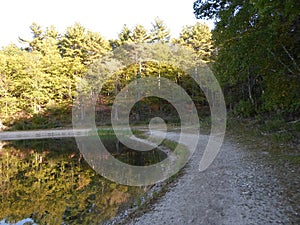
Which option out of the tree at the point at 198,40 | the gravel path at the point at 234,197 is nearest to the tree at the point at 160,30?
the tree at the point at 198,40

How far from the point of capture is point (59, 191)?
816 cm

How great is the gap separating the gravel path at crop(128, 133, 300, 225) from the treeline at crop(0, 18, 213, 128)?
22.8 m

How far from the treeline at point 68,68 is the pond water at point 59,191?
1792 centimetres

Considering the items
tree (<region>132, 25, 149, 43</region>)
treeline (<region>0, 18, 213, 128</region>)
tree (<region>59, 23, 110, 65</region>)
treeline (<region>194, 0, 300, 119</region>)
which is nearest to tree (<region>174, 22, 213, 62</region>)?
treeline (<region>0, 18, 213, 128</region>)

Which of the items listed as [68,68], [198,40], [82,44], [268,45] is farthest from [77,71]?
[268,45]

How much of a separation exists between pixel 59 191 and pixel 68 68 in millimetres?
28299

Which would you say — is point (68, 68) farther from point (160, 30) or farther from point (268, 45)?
point (268, 45)

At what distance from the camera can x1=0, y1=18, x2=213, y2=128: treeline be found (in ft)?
98.2

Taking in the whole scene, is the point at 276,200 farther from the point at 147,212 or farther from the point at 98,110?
the point at 98,110

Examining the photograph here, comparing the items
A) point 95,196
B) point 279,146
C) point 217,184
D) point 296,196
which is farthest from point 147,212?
point 279,146

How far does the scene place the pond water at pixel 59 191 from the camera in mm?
6191

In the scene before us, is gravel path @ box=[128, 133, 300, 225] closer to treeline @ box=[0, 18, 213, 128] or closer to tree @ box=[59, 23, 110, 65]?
treeline @ box=[0, 18, 213, 128]

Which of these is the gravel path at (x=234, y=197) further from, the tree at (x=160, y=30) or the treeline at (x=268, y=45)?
the tree at (x=160, y=30)

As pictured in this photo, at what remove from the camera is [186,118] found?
2681 centimetres
